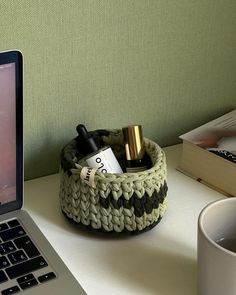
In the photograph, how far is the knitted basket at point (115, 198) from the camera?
638 millimetres

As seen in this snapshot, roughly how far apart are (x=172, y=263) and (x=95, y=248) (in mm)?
91

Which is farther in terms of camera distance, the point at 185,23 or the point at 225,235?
the point at 185,23

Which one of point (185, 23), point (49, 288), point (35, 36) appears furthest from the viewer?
point (185, 23)

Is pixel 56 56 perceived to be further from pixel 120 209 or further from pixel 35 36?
pixel 120 209

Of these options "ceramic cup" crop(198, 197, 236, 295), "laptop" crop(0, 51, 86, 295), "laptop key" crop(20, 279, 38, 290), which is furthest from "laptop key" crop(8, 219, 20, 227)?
"ceramic cup" crop(198, 197, 236, 295)

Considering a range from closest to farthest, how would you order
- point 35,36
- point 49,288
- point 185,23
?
point 49,288, point 35,36, point 185,23

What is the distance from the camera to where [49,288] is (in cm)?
58

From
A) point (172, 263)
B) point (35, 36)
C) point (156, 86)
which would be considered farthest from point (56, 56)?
point (172, 263)

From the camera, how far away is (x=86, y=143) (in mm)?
709

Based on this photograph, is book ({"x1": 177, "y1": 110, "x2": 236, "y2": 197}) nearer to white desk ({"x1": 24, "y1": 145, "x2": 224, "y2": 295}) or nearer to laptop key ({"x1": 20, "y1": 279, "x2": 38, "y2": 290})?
white desk ({"x1": 24, "y1": 145, "x2": 224, "y2": 295})

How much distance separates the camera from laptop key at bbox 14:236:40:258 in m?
0.62

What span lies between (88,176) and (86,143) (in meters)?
0.08

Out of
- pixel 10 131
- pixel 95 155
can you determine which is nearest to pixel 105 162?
pixel 95 155

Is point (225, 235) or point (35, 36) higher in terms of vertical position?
point (35, 36)
